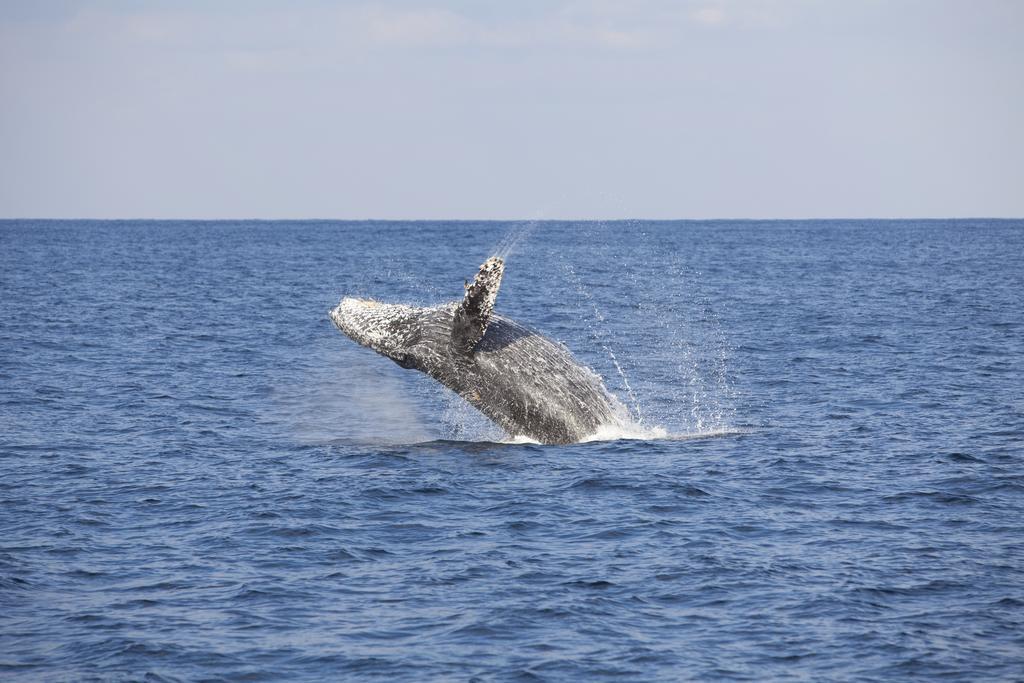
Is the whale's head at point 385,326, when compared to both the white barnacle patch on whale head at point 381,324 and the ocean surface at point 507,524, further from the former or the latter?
the ocean surface at point 507,524

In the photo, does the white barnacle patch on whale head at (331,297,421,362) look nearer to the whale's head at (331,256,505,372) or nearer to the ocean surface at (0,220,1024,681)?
the whale's head at (331,256,505,372)

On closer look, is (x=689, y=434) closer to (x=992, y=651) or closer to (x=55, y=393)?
(x=992, y=651)

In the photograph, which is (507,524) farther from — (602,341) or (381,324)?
(602,341)

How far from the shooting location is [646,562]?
15695mm

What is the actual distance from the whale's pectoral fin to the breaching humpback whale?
0.02 m

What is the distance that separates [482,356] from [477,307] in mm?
1448

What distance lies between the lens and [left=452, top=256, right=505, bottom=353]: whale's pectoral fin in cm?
1788

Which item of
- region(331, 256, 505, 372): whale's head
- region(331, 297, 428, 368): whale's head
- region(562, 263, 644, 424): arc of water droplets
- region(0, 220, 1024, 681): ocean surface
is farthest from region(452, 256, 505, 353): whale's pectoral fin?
region(562, 263, 644, 424): arc of water droplets

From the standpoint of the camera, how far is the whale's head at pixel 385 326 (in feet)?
65.5

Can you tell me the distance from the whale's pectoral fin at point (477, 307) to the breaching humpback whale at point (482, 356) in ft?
0.08

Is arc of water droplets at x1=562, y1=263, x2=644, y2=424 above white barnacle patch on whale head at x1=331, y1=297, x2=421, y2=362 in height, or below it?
below

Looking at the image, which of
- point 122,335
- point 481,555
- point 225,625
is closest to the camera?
point 225,625

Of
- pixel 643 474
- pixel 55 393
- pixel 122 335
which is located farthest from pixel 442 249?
pixel 643 474

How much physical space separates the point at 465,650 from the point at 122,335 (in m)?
36.9
